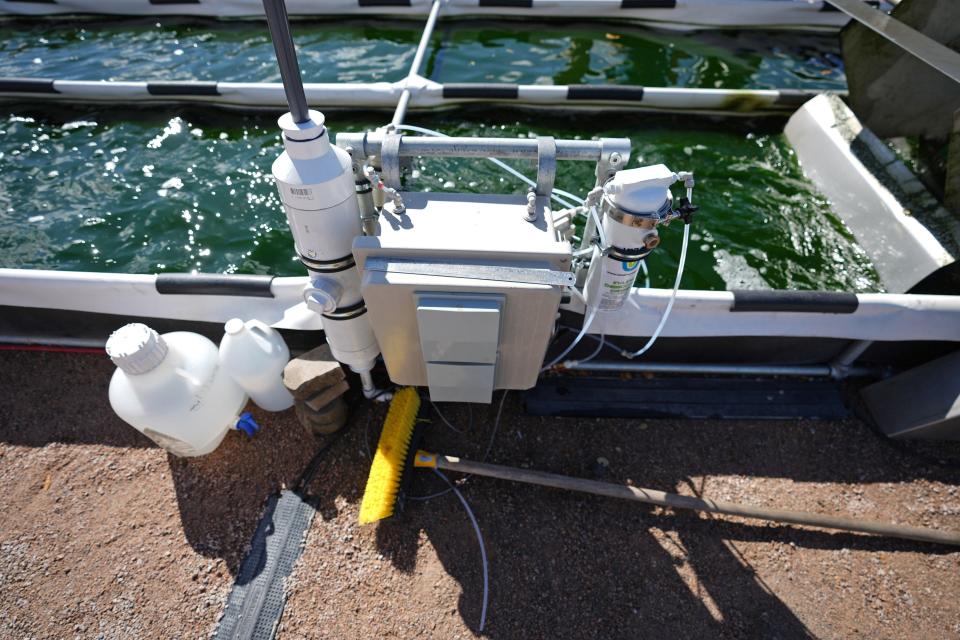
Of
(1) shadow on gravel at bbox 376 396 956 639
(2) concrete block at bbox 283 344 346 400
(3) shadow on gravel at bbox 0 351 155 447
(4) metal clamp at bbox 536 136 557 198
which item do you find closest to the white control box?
(4) metal clamp at bbox 536 136 557 198

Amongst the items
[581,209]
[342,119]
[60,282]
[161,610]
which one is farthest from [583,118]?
[161,610]

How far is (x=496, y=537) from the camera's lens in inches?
91.8

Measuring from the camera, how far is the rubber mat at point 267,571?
2.07 metres

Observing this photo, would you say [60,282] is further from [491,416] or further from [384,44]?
[384,44]

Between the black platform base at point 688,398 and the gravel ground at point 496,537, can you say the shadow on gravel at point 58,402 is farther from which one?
the black platform base at point 688,398

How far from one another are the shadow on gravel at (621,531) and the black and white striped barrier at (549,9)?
532cm

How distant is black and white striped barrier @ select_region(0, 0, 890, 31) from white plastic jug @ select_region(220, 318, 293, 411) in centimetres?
519

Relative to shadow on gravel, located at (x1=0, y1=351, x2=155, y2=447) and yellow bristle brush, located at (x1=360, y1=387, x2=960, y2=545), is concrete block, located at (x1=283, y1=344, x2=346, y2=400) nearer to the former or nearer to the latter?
yellow bristle brush, located at (x1=360, y1=387, x2=960, y2=545)

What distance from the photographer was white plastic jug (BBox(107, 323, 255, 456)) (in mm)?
2039

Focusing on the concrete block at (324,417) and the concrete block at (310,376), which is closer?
→ the concrete block at (310,376)

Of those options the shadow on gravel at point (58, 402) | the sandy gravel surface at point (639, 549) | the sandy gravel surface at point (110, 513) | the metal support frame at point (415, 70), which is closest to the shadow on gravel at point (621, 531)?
the sandy gravel surface at point (639, 549)

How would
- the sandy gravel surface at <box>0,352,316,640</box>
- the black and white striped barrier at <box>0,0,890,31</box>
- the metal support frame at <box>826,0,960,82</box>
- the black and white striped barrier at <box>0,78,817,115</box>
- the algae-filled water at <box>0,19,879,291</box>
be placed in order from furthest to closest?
the black and white striped barrier at <box>0,0,890,31</box>, the black and white striped barrier at <box>0,78,817,115</box>, the algae-filled water at <box>0,19,879,291</box>, the metal support frame at <box>826,0,960,82</box>, the sandy gravel surface at <box>0,352,316,640</box>

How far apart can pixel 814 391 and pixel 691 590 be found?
1.47m

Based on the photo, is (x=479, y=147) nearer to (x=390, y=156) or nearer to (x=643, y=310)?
(x=390, y=156)
